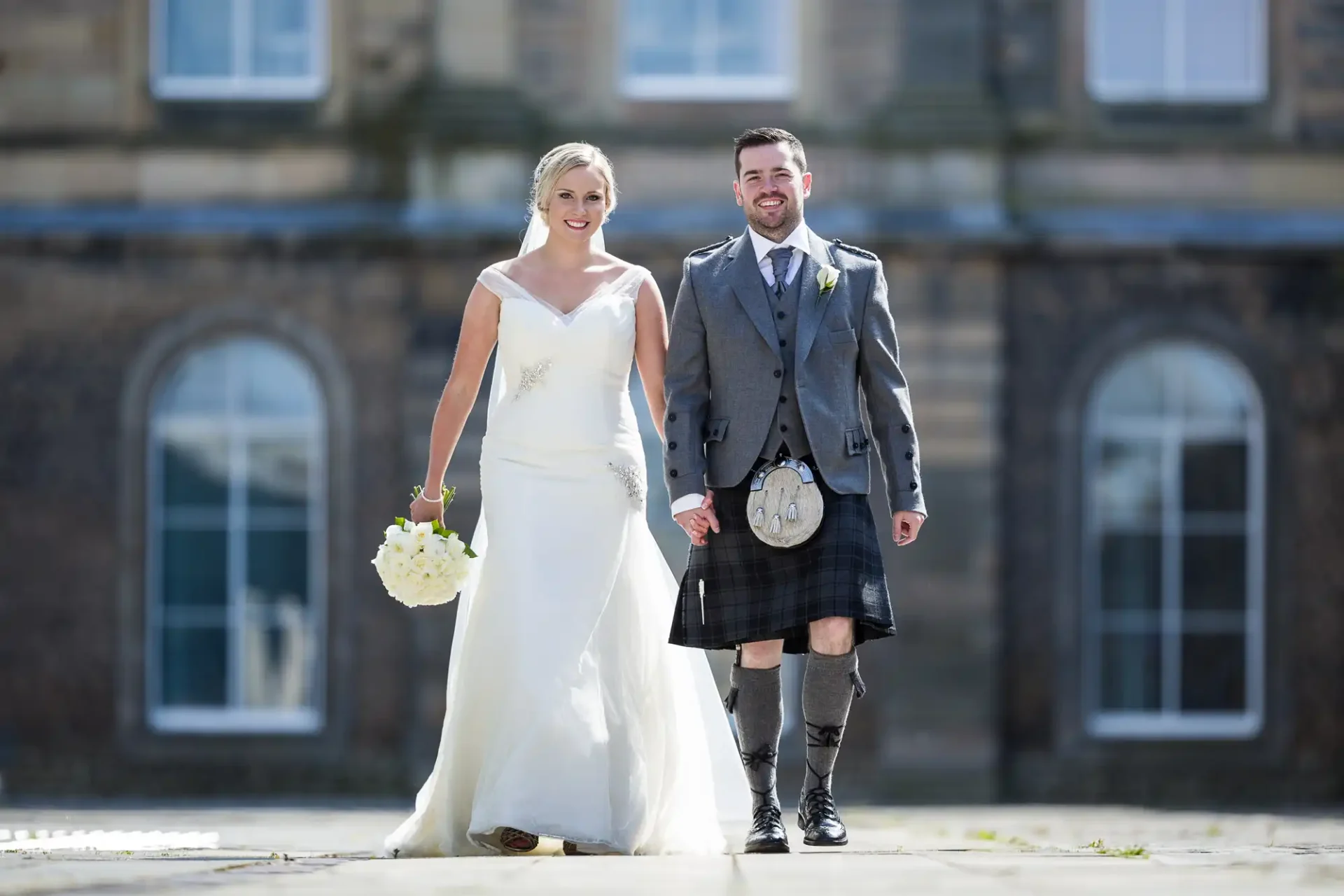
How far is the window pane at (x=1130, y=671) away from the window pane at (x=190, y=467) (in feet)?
18.6

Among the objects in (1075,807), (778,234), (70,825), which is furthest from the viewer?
(1075,807)

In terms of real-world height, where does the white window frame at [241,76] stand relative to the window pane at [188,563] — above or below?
above

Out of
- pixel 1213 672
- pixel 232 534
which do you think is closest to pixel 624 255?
pixel 232 534

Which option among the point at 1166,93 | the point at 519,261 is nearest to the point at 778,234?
the point at 519,261

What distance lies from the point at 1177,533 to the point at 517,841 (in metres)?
9.06

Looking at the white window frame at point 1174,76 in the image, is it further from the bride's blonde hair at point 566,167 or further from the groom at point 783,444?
the groom at point 783,444

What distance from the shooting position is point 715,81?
1453cm

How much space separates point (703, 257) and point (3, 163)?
933 cm

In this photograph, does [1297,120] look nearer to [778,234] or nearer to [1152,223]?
[1152,223]

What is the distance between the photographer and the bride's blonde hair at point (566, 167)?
6.62 meters

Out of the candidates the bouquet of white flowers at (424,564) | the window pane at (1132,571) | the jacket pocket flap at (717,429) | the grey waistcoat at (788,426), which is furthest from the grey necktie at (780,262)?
the window pane at (1132,571)

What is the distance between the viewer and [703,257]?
6.50 m

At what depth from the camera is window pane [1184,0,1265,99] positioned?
14703 millimetres

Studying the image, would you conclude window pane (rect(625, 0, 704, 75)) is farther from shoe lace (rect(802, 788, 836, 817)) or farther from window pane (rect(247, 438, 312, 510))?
shoe lace (rect(802, 788, 836, 817))
